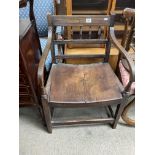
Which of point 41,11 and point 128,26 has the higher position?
point 41,11

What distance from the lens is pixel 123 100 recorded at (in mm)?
1284

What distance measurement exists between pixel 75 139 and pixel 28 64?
68 centimetres

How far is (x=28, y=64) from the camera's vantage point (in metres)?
1.26

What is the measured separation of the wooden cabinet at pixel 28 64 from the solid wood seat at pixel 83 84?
149 mm

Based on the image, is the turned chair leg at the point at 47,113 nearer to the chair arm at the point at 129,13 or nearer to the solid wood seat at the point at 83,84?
the solid wood seat at the point at 83,84

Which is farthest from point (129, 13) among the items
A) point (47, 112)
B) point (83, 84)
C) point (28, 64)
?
point (47, 112)

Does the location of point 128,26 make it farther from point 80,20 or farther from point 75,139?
point 75,139

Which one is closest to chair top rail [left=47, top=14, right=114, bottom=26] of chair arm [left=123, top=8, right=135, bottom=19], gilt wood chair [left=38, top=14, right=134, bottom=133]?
gilt wood chair [left=38, top=14, right=134, bottom=133]

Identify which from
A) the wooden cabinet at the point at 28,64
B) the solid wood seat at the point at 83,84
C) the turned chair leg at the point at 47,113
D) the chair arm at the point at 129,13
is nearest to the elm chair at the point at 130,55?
the chair arm at the point at 129,13

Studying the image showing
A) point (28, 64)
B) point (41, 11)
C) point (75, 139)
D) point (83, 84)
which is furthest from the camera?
point (41, 11)

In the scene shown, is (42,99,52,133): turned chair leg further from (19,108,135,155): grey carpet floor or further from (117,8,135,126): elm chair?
(117,8,135,126): elm chair
